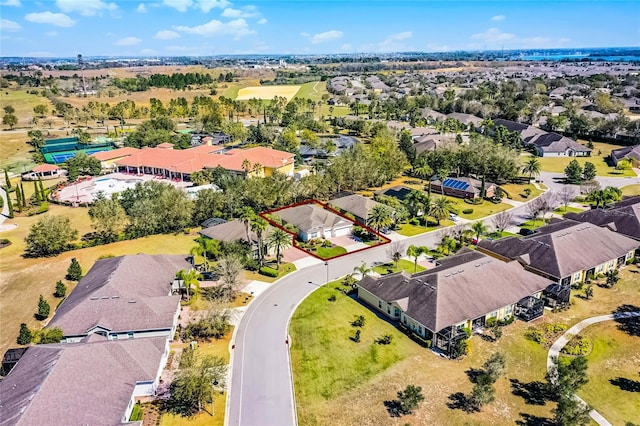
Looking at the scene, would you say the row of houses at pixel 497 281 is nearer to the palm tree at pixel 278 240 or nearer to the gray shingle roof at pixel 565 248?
the gray shingle roof at pixel 565 248

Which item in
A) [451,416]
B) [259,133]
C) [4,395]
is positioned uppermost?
[259,133]

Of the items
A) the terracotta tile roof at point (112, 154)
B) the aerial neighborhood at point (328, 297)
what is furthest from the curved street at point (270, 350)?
the terracotta tile roof at point (112, 154)

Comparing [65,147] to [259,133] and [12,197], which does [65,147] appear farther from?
[259,133]

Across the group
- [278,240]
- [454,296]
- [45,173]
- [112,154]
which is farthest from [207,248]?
[45,173]

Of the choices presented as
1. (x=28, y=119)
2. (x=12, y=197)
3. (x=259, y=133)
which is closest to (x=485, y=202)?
(x=259, y=133)

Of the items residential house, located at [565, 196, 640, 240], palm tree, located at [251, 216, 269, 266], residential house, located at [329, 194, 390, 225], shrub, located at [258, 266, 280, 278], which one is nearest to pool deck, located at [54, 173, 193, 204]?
residential house, located at [329, 194, 390, 225]

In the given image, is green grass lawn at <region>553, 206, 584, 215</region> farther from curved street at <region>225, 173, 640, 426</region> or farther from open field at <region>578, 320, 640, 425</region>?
curved street at <region>225, 173, 640, 426</region>

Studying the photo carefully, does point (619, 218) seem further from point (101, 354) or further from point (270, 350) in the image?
point (101, 354)
